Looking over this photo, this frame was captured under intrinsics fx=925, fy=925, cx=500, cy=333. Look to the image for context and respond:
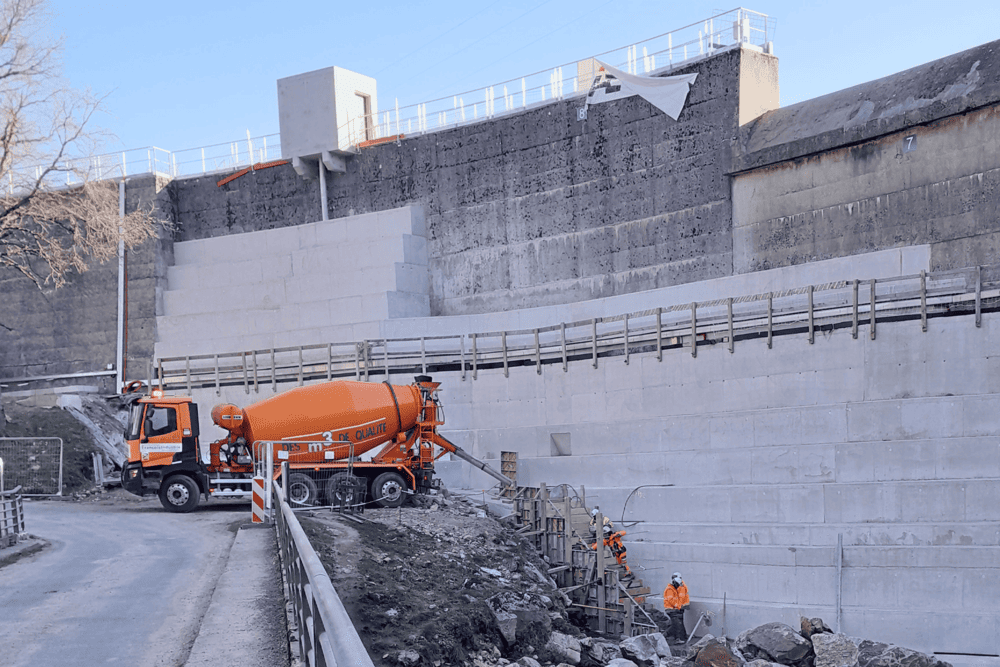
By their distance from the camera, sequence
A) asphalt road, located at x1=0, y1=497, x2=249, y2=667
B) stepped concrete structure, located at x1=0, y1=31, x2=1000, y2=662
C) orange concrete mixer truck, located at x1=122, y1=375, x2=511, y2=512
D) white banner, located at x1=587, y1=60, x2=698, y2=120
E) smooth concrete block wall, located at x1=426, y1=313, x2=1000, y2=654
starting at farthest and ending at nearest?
white banner, located at x1=587, y1=60, x2=698, y2=120 → orange concrete mixer truck, located at x1=122, y1=375, x2=511, y2=512 → stepped concrete structure, located at x1=0, y1=31, x2=1000, y2=662 → smooth concrete block wall, located at x1=426, y1=313, x2=1000, y2=654 → asphalt road, located at x1=0, y1=497, x2=249, y2=667

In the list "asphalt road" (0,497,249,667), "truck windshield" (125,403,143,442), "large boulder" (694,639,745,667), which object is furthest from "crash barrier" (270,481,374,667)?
"truck windshield" (125,403,143,442)


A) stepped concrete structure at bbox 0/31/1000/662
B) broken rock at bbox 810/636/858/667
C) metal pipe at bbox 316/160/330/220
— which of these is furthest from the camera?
metal pipe at bbox 316/160/330/220

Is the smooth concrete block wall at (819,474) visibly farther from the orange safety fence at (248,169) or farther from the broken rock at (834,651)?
the orange safety fence at (248,169)

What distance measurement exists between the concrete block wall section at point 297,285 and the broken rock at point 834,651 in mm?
17004

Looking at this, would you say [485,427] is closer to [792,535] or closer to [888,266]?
[792,535]

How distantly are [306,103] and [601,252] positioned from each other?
12.6 metres

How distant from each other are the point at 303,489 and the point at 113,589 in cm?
842

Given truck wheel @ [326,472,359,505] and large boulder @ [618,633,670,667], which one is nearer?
large boulder @ [618,633,670,667]

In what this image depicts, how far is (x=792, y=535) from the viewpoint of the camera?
18047 millimetres

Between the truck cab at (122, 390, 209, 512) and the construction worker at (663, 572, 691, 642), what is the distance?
1026 cm

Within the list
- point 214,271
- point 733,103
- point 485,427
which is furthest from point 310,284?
point 733,103

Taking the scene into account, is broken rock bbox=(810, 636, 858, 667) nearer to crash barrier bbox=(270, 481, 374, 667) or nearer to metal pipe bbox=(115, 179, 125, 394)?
crash barrier bbox=(270, 481, 374, 667)

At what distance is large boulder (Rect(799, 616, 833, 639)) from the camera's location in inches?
633

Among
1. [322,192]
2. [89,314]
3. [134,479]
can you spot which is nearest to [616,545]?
[134,479]
